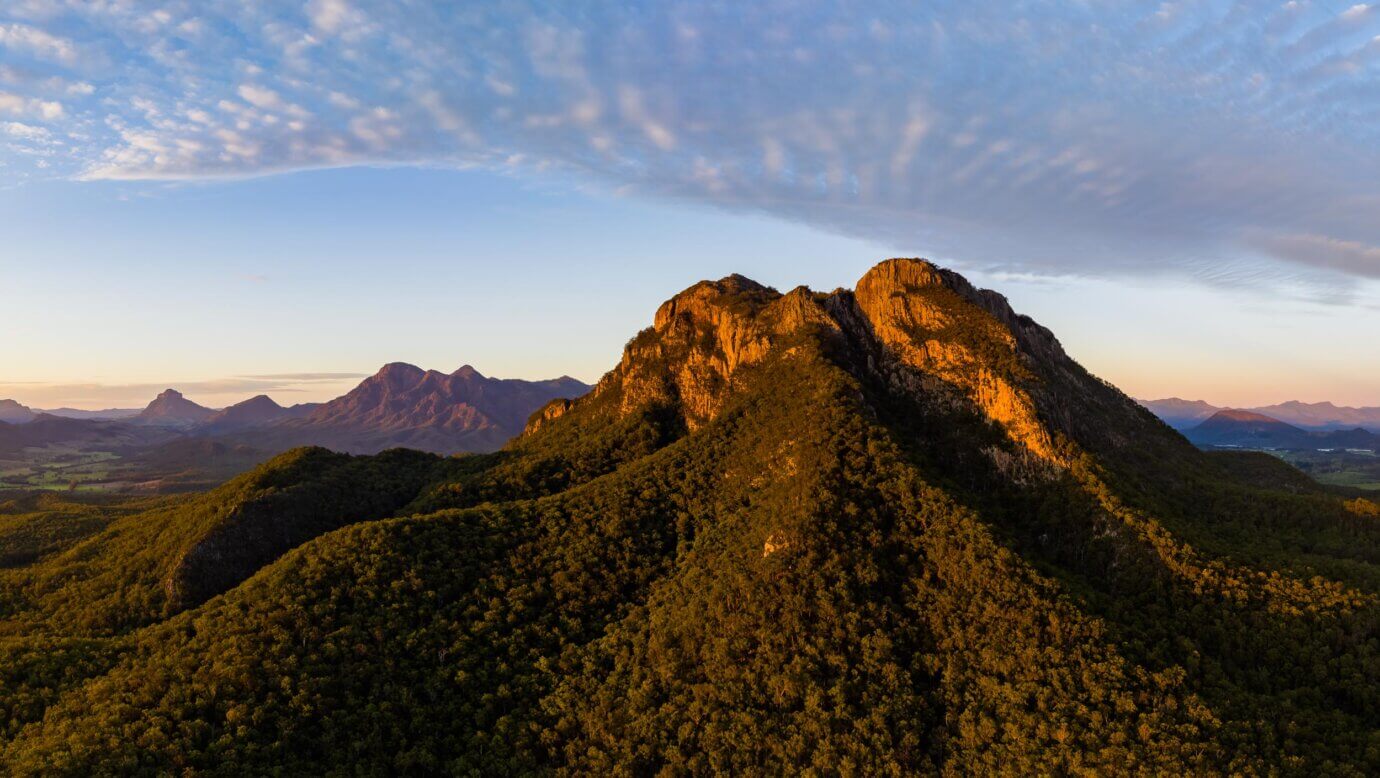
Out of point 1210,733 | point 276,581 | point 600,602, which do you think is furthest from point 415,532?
point 1210,733

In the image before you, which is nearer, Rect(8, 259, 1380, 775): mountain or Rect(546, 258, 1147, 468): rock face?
Rect(8, 259, 1380, 775): mountain

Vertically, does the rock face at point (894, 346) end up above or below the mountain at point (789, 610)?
above

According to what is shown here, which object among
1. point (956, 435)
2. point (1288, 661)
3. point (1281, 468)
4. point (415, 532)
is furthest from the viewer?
point (1281, 468)

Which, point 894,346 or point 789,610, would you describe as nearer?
point 789,610

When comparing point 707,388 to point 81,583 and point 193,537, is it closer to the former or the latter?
point 193,537

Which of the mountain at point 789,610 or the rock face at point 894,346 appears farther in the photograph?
the rock face at point 894,346
